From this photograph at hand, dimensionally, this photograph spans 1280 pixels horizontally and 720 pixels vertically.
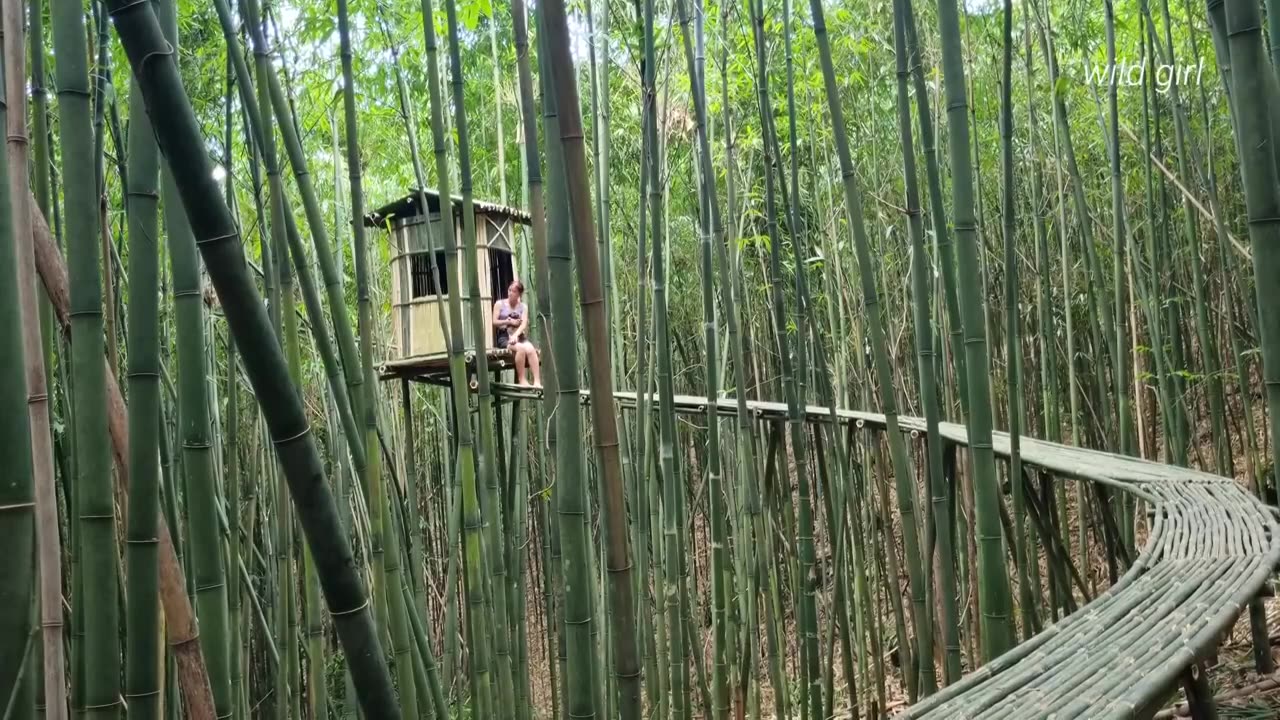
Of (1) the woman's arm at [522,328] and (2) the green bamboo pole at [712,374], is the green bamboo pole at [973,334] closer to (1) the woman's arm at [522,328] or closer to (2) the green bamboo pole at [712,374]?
(2) the green bamboo pole at [712,374]

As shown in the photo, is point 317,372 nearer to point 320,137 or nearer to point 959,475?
point 320,137

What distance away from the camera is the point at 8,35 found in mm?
1017

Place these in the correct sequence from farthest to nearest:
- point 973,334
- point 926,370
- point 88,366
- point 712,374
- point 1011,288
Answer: point 712,374 → point 1011,288 → point 926,370 → point 973,334 → point 88,366

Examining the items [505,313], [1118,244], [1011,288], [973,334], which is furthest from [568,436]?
[505,313]

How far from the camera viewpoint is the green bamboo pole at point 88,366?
3.22 ft

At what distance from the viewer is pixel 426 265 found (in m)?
4.73

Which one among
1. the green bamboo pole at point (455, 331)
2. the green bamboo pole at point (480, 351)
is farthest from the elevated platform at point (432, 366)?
the green bamboo pole at point (455, 331)

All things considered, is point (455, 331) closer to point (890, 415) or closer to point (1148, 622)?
point (890, 415)

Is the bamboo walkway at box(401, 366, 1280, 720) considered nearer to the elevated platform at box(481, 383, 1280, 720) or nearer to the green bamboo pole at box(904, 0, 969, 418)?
the elevated platform at box(481, 383, 1280, 720)

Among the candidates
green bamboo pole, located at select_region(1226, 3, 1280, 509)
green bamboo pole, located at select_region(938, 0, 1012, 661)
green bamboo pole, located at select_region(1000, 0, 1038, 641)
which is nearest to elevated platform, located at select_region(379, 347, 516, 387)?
green bamboo pole, located at select_region(1000, 0, 1038, 641)

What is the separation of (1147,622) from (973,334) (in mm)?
511

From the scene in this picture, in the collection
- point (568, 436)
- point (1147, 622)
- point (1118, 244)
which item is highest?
point (1118, 244)

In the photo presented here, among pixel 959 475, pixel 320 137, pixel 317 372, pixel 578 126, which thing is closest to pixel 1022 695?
pixel 578 126

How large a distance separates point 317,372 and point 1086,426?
4039 millimetres
